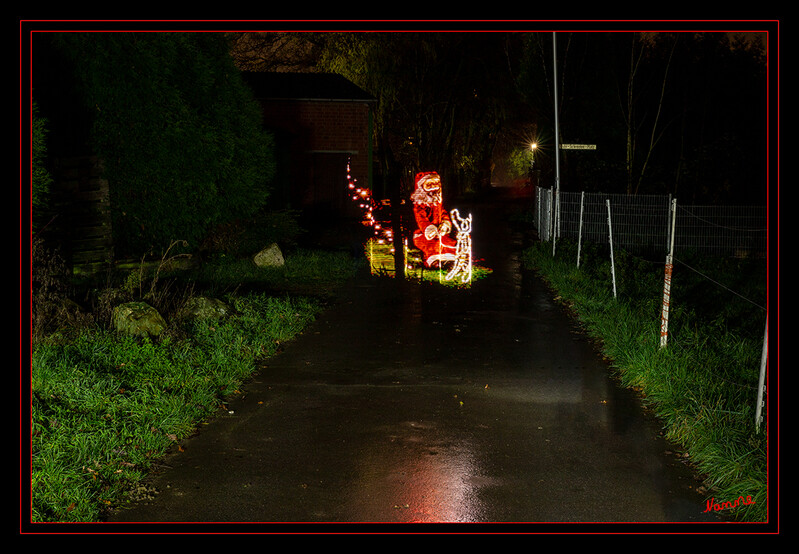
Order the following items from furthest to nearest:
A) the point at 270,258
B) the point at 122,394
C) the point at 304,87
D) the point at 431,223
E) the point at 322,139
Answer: the point at 304,87 < the point at 322,139 < the point at 431,223 < the point at 270,258 < the point at 122,394

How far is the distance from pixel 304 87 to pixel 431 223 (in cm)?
1532

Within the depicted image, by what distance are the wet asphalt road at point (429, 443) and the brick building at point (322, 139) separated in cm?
1882

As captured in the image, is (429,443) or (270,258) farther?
(270,258)

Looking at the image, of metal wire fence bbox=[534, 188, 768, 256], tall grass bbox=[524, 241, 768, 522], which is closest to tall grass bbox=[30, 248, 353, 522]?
tall grass bbox=[524, 241, 768, 522]

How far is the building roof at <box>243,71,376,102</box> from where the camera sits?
1093 inches

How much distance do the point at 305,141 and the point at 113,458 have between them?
23.4 m

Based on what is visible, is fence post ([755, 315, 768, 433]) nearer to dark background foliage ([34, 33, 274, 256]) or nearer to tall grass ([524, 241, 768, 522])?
tall grass ([524, 241, 768, 522])

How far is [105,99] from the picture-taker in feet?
42.5

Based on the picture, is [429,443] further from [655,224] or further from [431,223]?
[655,224]

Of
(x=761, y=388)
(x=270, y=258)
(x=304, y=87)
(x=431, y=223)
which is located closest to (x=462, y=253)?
(x=431, y=223)

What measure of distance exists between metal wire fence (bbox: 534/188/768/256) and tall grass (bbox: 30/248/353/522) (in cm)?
1080

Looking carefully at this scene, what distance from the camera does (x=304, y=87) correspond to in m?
29.0

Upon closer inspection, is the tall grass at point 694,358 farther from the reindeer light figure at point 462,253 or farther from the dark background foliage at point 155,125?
the dark background foliage at point 155,125

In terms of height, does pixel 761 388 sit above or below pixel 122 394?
above
